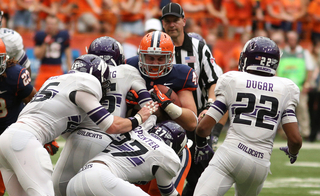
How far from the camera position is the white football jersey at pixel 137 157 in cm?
347

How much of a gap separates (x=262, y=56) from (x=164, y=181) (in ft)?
4.17

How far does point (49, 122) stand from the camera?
3.56 m

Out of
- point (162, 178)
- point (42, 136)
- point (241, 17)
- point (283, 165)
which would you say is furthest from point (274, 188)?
point (241, 17)

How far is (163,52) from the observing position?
13.6 feet

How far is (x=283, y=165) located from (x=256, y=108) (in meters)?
4.48

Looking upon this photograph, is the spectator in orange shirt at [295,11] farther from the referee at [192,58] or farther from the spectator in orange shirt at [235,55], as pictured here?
the referee at [192,58]

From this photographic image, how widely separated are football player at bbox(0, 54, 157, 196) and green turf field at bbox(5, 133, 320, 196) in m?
2.73

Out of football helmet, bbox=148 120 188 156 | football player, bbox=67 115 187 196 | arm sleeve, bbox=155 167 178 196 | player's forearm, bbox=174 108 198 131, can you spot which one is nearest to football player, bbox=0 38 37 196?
football player, bbox=67 115 187 196

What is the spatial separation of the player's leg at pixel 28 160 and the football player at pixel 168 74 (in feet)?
3.37

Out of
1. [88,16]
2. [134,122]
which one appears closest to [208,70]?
[134,122]

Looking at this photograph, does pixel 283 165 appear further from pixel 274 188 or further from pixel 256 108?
pixel 256 108

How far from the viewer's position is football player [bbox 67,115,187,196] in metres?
3.25

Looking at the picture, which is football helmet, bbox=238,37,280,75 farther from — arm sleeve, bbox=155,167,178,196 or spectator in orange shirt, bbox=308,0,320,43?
spectator in orange shirt, bbox=308,0,320,43

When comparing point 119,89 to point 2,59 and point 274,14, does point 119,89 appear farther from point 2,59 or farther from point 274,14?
point 274,14
